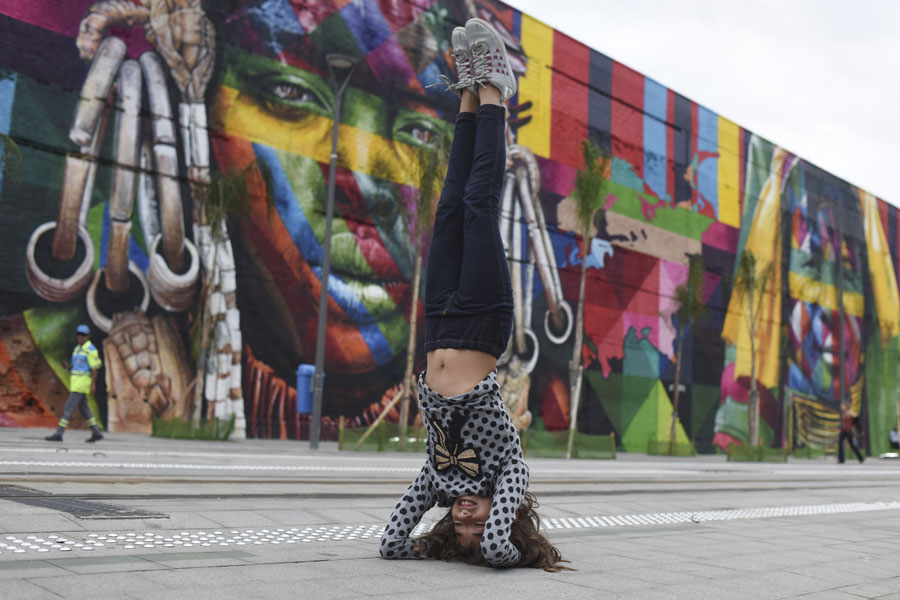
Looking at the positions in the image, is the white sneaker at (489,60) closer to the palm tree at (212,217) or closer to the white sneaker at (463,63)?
the white sneaker at (463,63)

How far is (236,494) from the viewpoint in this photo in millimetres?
7105

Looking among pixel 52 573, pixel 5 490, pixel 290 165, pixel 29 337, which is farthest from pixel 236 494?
pixel 290 165

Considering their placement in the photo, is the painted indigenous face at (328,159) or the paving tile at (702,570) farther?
the painted indigenous face at (328,159)

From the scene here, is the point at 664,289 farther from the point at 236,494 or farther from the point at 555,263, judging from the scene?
the point at 236,494

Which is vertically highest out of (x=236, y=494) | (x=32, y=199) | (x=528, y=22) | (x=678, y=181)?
(x=528, y=22)

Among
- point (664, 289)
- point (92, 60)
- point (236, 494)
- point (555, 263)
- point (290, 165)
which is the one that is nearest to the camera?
point (236, 494)

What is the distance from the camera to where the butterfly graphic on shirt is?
487 centimetres

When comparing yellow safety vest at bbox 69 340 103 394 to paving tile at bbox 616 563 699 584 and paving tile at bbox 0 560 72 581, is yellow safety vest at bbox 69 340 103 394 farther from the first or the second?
paving tile at bbox 616 563 699 584

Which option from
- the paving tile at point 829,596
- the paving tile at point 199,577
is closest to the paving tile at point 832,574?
the paving tile at point 829,596

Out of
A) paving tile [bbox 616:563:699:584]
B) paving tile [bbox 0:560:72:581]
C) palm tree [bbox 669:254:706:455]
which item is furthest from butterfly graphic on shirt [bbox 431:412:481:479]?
palm tree [bbox 669:254:706:455]

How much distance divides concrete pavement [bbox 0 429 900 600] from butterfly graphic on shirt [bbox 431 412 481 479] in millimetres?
517

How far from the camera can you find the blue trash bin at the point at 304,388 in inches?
1005

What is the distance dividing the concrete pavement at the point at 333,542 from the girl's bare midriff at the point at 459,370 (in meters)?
0.94

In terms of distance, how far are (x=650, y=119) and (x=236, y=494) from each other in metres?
36.7
